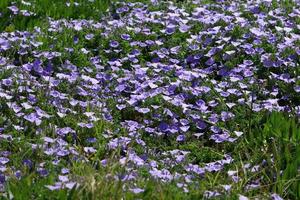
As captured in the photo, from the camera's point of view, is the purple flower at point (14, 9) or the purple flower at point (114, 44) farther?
Result: the purple flower at point (14, 9)

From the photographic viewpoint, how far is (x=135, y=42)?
6320 mm

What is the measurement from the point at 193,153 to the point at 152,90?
865mm

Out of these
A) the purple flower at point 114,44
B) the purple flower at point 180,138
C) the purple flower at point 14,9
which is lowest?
the purple flower at point 180,138

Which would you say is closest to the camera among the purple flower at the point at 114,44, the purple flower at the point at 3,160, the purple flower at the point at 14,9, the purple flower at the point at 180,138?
the purple flower at the point at 3,160

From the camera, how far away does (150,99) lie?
5.37 metres

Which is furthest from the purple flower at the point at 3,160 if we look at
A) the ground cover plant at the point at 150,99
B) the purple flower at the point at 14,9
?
the purple flower at the point at 14,9

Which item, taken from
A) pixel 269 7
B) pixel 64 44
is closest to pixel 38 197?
pixel 64 44

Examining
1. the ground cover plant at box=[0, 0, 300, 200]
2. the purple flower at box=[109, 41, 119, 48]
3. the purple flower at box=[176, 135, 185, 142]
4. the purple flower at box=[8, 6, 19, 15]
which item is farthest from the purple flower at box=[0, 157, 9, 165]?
the purple flower at box=[8, 6, 19, 15]

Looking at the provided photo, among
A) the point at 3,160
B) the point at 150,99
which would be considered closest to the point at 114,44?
the point at 150,99

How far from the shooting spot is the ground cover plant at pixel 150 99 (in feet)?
13.7

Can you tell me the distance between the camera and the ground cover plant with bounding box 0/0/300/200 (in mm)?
4180

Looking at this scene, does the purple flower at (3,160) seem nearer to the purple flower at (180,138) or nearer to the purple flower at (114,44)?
the purple flower at (180,138)

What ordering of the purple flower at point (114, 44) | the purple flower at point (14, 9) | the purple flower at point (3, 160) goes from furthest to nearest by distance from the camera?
1. the purple flower at point (14, 9)
2. the purple flower at point (114, 44)
3. the purple flower at point (3, 160)

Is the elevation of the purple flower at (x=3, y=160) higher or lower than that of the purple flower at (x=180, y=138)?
higher
